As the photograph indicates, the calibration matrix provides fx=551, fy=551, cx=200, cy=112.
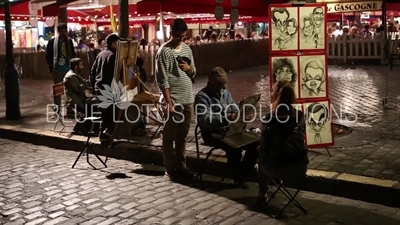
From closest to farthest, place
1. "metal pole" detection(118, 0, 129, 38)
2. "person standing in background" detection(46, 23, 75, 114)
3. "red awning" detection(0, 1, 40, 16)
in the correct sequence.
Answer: "metal pole" detection(118, 0, 129, 38) < "person standing in background" detection(46, 23, 75, 114) < "red awning" detection(0, 1, 40, 16)

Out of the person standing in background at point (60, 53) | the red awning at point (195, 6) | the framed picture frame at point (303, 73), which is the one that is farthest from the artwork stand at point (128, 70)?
the red awning at point (195, 6)

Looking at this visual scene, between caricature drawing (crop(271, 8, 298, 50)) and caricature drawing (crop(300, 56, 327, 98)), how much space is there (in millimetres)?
286

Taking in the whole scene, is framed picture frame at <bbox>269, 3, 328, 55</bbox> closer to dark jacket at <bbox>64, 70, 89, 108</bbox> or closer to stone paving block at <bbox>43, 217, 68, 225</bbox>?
stone paving block at <bbox>43, 217, 68, 225</bbox>

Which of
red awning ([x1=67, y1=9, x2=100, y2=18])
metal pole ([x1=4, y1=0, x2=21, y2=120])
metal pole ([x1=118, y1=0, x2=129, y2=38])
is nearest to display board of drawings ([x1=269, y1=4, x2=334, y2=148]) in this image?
metal pole ([x1=118, y1=0, x2=129, y2=38])

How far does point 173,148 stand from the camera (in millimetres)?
6727

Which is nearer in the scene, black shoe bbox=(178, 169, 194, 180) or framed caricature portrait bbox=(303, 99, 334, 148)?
black shoe bbox=(178, 169, 194, 180)

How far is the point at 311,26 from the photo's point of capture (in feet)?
22.1

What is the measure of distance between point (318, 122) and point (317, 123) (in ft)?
0.06

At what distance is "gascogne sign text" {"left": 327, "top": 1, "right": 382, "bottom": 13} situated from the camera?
68.9ft

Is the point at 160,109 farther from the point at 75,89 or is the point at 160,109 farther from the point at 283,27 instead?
the point at 283,27

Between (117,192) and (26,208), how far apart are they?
3.29 ft

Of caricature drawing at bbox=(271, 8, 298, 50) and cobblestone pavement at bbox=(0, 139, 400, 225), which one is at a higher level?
caricature drawing at bbox=(271, 8, 298, 50)

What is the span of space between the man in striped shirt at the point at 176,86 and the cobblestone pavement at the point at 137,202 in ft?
1.42

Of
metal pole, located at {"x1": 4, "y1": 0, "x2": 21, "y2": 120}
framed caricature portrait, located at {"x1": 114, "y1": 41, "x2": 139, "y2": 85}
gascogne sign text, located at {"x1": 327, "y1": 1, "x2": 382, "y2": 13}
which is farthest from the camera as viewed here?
gascogne sign text, located at {"x1": 327, "y1": 1, "x2": 382, "y2": 13}
